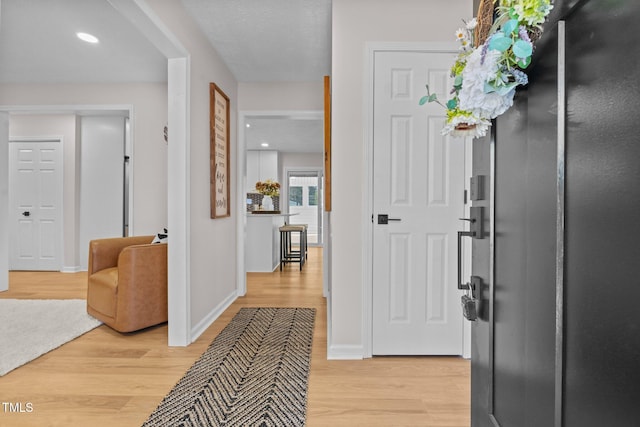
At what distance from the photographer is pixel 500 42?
0.61 m

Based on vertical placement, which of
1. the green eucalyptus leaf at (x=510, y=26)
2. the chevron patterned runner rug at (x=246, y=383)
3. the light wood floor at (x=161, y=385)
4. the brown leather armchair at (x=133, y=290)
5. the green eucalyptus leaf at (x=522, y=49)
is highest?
the green eucalyptus leaf at (x=510, y=26)

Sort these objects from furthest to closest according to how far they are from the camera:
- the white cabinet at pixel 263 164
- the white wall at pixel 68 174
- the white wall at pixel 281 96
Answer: the white cabinet at pixel 263 164 < the white wall at pixel 68 174 < the white wall at pixel 281 96

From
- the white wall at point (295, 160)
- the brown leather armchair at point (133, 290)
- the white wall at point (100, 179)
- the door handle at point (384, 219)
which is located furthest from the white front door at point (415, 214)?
the white wall at point (295, 160)

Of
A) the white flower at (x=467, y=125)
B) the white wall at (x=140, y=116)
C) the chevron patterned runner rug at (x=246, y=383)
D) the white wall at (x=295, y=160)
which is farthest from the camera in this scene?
the white wall at (x=295, y=160)

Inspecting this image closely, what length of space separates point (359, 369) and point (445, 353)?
67 cm

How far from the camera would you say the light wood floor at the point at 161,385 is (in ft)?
6.00

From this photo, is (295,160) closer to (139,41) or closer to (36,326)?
(139,41)

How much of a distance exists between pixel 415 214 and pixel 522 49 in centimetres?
206

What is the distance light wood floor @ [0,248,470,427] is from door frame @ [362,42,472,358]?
18 cm

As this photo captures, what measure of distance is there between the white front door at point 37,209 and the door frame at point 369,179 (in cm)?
526

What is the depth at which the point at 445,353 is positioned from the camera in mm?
2617

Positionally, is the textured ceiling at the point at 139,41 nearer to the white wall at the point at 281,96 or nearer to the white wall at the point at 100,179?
the white wall at the point at 281,96

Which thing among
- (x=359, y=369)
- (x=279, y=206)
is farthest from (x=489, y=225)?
(x=279, y=206)

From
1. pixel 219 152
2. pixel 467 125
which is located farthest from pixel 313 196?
pixel 467 125
